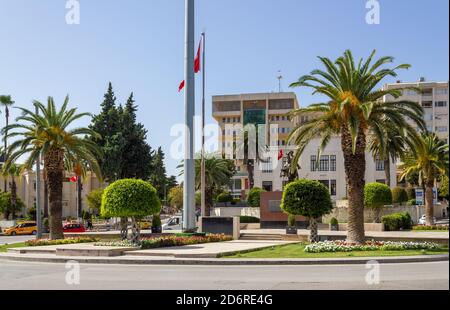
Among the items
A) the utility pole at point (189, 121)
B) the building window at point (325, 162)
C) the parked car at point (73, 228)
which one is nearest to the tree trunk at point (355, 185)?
the utility pole at point (189, 121)

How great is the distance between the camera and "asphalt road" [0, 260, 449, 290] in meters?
15.0

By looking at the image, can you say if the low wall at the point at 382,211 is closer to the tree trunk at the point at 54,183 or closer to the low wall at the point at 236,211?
the low wall at the point at 236,211

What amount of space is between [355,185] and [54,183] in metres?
18.5

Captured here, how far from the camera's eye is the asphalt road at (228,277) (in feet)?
49.3

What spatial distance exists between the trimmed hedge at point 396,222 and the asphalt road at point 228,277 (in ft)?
87.7

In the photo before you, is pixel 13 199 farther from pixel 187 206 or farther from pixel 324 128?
pixel 324 128

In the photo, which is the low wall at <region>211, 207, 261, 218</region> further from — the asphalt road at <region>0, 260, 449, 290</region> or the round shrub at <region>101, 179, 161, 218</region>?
the asphalt road at <region>0, 260, 449, 290</region>

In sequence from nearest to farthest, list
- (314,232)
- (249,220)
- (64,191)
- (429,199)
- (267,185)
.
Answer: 1. (314,232)
2. (429,199)
3. (249,220)
4. (267,185)
5. (64,191)

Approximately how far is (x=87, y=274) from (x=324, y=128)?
14.4m

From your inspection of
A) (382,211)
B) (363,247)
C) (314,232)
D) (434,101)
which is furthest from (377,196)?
(434,101)

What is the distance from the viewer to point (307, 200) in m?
30.9

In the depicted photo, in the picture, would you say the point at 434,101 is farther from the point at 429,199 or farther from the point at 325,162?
the point at 429,199
